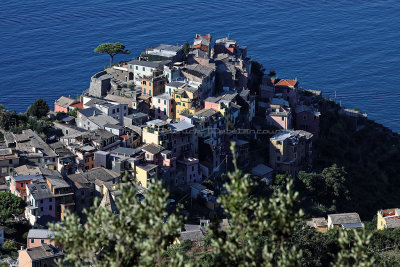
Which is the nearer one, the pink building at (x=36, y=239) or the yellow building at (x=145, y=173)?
the pink building at (x=36, y=239)

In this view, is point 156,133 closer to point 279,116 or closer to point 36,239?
point 36,239

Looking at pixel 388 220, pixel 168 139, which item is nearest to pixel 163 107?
pixel 168 139

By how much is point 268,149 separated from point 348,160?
12965mm

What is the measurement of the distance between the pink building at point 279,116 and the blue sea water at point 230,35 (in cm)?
3234

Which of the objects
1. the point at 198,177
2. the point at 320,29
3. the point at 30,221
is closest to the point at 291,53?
the point at 320,29

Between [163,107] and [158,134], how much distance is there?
831cm

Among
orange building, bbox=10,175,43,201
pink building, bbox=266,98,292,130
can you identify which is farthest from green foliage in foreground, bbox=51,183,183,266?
pink building, bbox=266,98,292,130

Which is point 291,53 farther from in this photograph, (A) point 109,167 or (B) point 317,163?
(A) point 109,167

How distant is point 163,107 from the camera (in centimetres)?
7600

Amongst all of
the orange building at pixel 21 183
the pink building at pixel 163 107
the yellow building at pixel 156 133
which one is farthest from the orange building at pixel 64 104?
the orange building at pixel 21 183

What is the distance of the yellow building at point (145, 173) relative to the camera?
64.9m

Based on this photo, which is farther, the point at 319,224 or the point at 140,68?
the point at 140,68

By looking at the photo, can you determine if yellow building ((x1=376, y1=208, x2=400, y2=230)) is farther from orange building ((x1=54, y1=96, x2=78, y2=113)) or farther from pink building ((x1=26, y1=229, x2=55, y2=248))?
orange building ((x1=54, y1=96, x2=78, y2=113))

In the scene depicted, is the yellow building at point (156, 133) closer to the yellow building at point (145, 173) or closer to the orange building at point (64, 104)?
the yellow building at point (145, 173)
